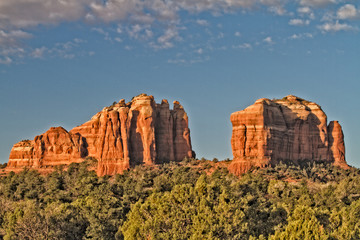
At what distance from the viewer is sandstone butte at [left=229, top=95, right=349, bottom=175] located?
130500 millimetres

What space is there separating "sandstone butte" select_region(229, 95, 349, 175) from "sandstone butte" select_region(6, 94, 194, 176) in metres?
17.5

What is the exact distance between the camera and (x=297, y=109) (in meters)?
143

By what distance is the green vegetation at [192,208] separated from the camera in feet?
238

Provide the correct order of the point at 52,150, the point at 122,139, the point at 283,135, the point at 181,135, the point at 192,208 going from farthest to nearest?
the point at 52,150
the point at 181,135
the point at 122,139
the point at 283,135
the point at 192,208

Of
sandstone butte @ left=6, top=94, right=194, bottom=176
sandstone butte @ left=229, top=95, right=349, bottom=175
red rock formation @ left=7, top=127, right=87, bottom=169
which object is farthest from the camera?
red rock formation @ left=7, top=127, right=87, bottom=169

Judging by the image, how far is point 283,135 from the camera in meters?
136

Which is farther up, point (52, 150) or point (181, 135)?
point (181, 135)

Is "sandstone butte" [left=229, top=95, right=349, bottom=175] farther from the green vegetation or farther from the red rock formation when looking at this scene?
the red rock formation

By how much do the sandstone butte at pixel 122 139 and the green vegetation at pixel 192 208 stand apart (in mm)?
7665

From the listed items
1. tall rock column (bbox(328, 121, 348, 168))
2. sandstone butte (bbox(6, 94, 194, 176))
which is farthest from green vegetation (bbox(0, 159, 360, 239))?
tall rock column (bbox(328, 121, 348, 168))

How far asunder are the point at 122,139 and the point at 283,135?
107 ft

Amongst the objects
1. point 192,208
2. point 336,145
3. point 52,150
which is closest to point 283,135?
point 336,145

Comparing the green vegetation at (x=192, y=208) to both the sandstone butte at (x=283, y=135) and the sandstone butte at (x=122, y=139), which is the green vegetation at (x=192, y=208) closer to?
the sandstone butte at (x=283, y=135)

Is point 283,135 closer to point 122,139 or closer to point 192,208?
point 122,139
